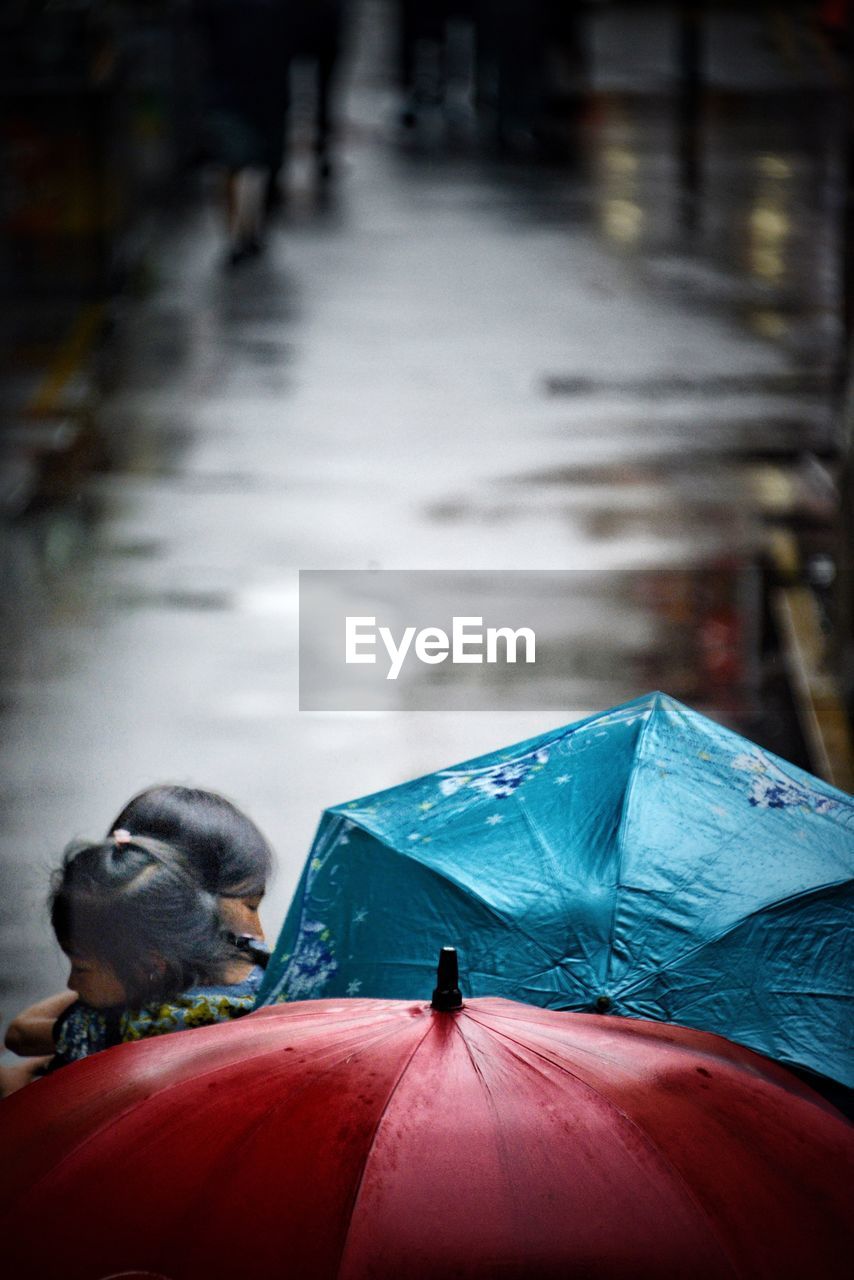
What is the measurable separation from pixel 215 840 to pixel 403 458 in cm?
669

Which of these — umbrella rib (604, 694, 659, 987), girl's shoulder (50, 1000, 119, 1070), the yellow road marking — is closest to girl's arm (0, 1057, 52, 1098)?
girl's shoulder (50, 1000, 119, 1070)

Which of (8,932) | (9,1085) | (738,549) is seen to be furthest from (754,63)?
(9,1085)

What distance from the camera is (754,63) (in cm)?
Answer: 2170

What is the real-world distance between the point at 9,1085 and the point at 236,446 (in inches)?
260

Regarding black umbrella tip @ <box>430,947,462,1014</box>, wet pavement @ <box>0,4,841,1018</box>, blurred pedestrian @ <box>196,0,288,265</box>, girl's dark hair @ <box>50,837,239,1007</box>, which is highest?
blurred pedestrian @ <box>196,0,288,265</box>

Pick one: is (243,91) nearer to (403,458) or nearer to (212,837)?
(403,458)

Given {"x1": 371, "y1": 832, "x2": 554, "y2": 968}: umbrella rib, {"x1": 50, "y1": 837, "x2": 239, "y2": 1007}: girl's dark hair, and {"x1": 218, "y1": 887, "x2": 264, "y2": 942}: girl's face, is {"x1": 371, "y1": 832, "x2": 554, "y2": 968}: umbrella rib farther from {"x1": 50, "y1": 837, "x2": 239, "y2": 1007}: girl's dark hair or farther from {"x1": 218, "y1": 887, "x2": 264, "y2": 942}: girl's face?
{"x1": 50, "y1": 837, "x2": 239, "y2": 1007}: girl's dark hair

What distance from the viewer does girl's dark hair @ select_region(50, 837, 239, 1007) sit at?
3.24m

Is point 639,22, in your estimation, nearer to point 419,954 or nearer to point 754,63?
point 754,63

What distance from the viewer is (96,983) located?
3.33 m

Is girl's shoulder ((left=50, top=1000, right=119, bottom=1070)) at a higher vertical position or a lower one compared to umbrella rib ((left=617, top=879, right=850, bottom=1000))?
lower

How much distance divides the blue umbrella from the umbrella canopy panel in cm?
32

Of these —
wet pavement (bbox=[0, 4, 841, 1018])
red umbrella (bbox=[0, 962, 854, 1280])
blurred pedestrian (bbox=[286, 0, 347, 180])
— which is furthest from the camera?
blurred pedestrian (bbox=[286, 0, 347, 180])

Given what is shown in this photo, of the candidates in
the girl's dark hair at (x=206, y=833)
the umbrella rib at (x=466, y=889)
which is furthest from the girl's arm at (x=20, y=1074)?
the umbrella rib at (x=466, y=889)
